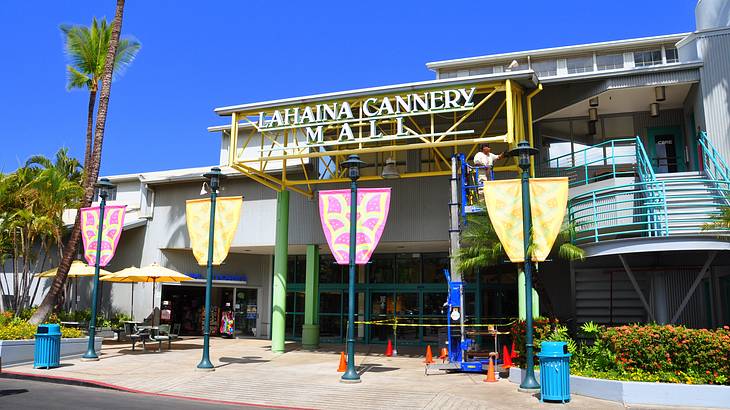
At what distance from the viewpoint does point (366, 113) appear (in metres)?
18.8

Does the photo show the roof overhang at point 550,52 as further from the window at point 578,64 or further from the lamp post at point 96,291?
the lamp post at point 96,291

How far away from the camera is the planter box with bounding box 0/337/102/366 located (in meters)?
16.6

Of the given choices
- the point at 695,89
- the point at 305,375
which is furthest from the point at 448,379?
the point at 695,89

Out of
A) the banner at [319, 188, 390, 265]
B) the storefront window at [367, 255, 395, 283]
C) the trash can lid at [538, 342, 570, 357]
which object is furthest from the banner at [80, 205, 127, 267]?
the trash can lid at [538, 342, 570, 357]

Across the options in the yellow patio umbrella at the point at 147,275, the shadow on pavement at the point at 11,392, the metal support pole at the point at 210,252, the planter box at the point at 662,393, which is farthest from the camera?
the yellow patio umbrella at the point at 147,275

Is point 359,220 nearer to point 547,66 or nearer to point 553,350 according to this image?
point 553,350

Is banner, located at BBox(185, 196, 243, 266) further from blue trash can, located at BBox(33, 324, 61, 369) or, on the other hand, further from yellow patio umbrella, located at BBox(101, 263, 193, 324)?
yellow patio umbrella, located at BBox(101, 263, 193, 324)

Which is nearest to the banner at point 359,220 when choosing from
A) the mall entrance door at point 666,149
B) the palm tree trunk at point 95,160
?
the palm tree trunk at point 95,160

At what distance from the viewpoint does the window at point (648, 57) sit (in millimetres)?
44375

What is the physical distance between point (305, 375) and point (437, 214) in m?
8.46

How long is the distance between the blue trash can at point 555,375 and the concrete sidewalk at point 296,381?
241mm

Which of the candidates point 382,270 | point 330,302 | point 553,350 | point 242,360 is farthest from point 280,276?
point 553,350

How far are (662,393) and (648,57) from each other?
39288 millimetres

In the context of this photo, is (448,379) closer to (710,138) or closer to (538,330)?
(538,330)
